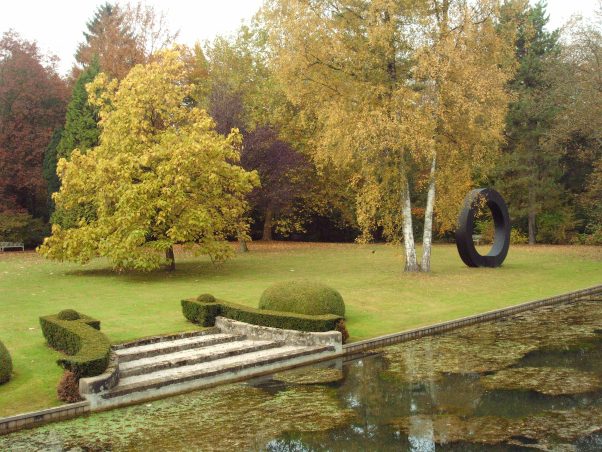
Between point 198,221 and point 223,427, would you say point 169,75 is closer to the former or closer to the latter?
point 198,221

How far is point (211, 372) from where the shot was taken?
453 inches

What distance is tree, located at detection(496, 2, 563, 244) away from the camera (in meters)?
44.0

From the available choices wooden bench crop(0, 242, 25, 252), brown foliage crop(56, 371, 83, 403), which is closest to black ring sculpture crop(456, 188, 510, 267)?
brown foliage crop(56, 371, 83, 403)

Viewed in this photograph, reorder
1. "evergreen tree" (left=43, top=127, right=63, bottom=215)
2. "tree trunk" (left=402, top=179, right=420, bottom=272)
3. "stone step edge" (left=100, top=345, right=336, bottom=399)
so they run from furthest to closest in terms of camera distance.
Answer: "evergreen tree" (left=43, top=127, right=63, bottom=215)
"tree trunk" (left=402, top=179, right=420, bottom=272)
"stone step edge" (left=100, top=345, right=336, bottom=399)

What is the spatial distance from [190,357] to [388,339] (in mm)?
4956

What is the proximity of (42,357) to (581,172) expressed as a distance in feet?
143

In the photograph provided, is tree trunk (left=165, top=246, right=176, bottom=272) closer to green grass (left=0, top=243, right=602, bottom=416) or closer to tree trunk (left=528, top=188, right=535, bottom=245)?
green grass (left=0, top=243, right=602, bottom=416)

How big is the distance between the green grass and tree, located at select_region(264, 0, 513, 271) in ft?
11.2

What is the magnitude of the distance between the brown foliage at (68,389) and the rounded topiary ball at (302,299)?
21.2 feet

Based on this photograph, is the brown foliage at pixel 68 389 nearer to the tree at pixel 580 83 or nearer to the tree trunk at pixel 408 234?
the tree trunk at pixel 408 234

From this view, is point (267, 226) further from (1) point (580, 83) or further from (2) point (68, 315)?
(2) point (68, 315)

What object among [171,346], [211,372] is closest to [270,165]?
[171,346]

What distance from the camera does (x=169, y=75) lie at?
2583 cm

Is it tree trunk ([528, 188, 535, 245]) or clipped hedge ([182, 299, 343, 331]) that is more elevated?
tree trunk ([528, 188, 535, 245])
